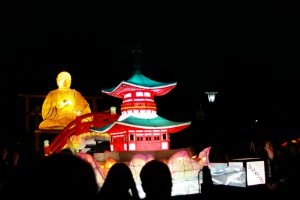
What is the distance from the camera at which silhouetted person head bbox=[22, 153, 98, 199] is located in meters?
1.79

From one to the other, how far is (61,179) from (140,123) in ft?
48.4

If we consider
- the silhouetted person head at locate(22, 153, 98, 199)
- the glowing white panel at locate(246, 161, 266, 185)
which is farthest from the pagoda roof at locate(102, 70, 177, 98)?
the silhouetted person head at locate(22, 153, 98, 199)

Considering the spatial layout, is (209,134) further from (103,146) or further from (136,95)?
(136,95)

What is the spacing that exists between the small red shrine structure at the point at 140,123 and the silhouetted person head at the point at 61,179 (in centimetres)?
1429

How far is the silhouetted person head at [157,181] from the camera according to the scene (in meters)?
2.90

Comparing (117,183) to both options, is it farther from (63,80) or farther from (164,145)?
(63,80)

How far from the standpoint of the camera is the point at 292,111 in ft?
88.1

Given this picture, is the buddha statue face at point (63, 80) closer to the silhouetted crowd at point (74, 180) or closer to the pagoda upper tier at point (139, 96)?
the pagoda upper tier at point (139, 96)

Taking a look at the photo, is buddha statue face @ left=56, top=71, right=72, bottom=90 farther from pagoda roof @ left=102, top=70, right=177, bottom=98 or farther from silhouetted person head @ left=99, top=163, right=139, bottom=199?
silhouetted person head @ left=99, top=163, right=139, bottom=199

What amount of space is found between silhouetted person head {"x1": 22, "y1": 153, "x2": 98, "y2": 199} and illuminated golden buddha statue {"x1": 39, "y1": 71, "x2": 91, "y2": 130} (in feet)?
73.9

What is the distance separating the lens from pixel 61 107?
24.6 metres

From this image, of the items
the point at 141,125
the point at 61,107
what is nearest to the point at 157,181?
the point at 141,125

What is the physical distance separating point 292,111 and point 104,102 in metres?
17.3

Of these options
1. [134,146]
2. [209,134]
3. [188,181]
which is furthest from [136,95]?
[209,134]
